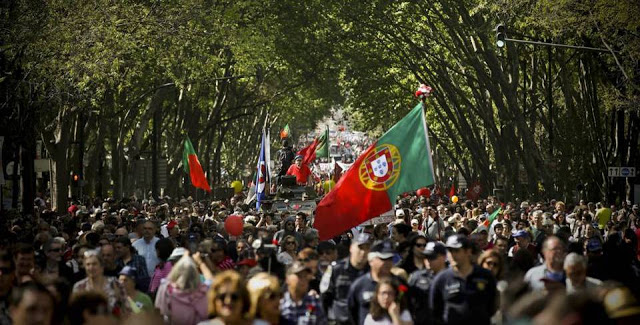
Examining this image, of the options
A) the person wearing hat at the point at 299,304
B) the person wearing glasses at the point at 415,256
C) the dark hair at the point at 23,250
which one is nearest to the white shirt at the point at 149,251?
the dark hair at the point at 23,250

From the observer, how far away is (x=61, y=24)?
2509 centimetres

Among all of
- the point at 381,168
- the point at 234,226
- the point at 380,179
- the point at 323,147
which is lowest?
the point at 234,226

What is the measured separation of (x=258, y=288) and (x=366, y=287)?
6.52ft

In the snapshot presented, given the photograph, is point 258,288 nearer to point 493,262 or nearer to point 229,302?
point 229,302

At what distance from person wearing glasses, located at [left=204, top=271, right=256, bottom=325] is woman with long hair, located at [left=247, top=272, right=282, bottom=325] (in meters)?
0.14

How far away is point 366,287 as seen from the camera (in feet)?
36.6

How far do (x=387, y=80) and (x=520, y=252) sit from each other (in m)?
36.7

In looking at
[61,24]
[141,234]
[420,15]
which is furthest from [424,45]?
[141,234]

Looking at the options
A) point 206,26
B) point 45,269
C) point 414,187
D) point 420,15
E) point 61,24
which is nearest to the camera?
point 45,269

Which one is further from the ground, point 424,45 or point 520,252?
point 424,45

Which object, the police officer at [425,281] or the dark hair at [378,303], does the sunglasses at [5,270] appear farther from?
the police officer at [425,281]

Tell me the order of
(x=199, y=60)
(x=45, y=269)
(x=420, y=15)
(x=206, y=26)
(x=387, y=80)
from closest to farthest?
(x=45, y=269)
(x=206, y=26)
(x=199, y=60)
(x=420, y=15)
(x=387, y=80)

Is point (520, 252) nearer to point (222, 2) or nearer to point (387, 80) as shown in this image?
point (222, 2)

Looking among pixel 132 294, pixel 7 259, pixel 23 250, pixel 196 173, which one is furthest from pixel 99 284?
pixel 196 173
